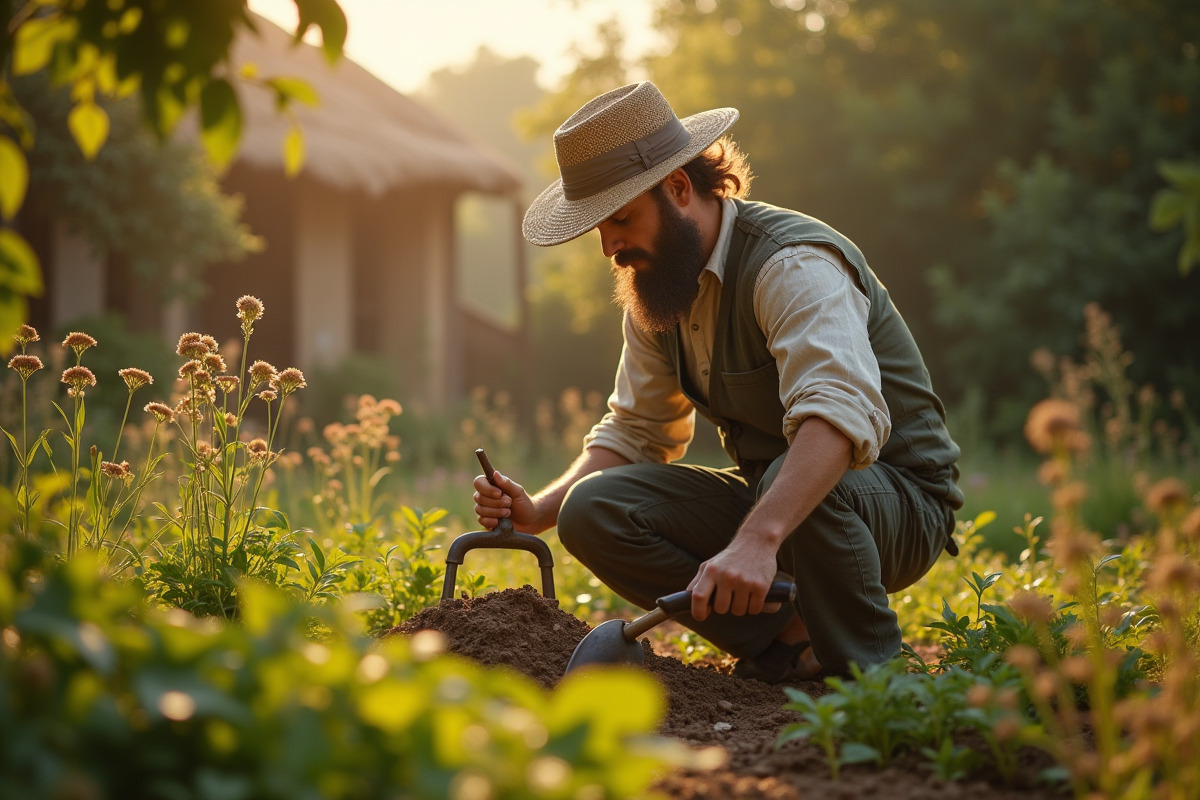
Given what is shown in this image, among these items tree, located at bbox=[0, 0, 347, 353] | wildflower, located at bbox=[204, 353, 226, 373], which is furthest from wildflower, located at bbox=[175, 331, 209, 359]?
tree, located at bbox=[0, 0, 347, 353]

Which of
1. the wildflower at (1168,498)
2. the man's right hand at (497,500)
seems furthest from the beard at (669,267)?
the wildflower at (1168,498)

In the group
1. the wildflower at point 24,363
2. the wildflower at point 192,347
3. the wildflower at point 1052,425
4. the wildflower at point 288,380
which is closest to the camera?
the wildflower at point 1052,425

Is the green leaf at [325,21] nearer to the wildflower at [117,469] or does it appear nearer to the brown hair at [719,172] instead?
the wildflower at [117,469]

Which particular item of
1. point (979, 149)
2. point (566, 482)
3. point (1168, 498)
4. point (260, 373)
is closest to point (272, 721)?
point (1168, 498)

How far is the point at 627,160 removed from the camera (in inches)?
110

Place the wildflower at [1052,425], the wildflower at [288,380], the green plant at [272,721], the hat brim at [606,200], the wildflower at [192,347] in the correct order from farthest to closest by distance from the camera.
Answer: the hat brim at [606,200] < the wildflower at [288,380] < the wildflower at [192,347] < the wildflower at [1052,425] < the green plant at [272,721]

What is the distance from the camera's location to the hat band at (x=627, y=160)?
2795 millimetres

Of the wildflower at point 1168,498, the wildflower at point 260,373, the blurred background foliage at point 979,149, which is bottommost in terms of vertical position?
the wildflower at point 1168,498

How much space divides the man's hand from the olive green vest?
2.62 feet

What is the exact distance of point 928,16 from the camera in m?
13.2

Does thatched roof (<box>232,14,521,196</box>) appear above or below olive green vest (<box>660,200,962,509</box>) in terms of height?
above

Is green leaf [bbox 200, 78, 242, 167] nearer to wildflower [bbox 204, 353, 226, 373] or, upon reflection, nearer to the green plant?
the green plant

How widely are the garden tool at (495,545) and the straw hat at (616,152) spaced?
692 millimetres

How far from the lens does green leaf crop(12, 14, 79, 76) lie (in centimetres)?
135
